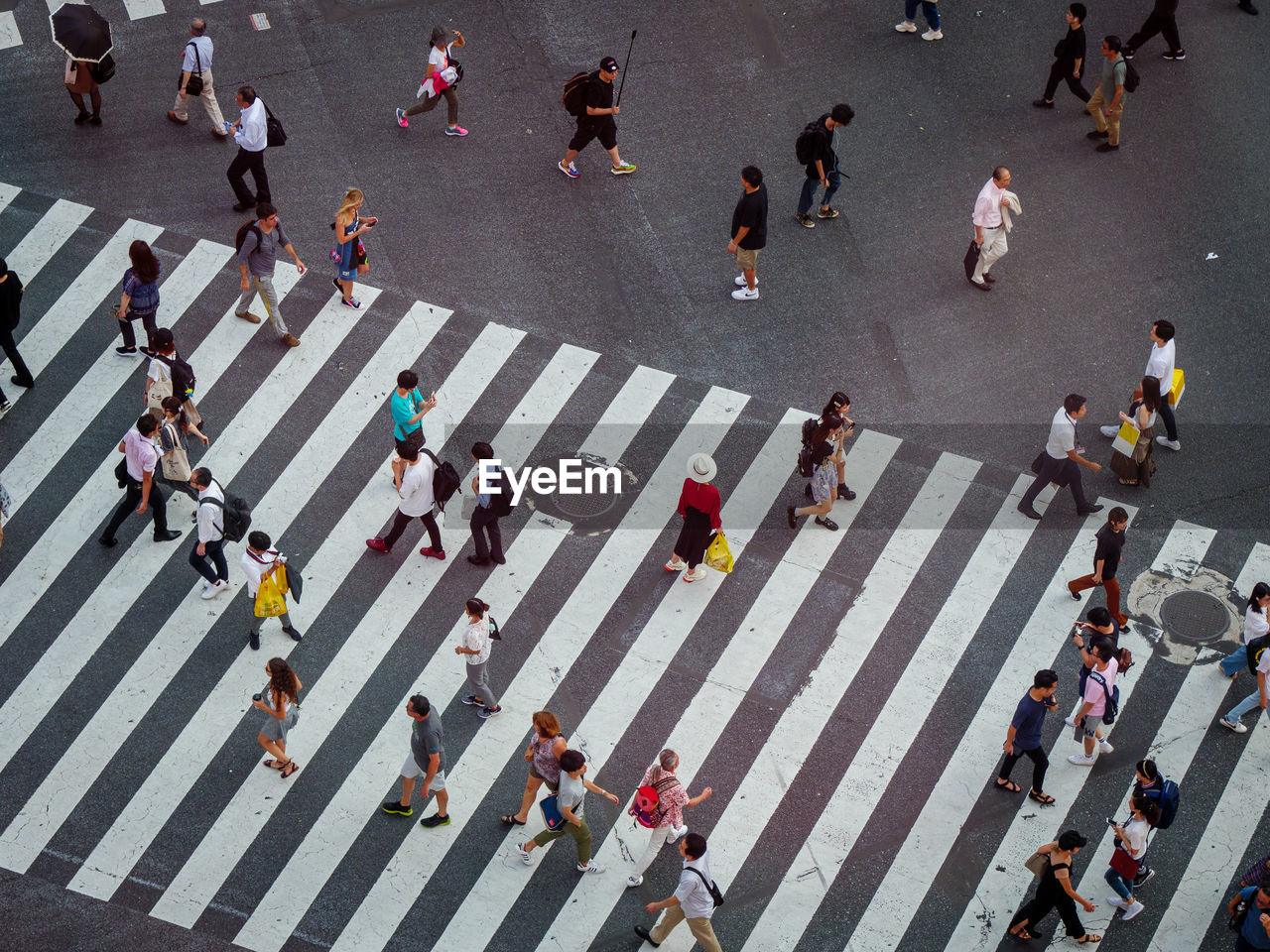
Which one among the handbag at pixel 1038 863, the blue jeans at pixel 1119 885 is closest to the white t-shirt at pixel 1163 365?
the blue jeans at pixel 1119 885

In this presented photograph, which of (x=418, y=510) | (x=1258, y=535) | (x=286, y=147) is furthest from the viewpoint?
(x=286, y=147)

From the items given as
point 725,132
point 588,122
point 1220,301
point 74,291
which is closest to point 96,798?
point 74,291

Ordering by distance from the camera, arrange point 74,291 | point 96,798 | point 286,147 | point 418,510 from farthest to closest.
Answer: point 286,147 → point 74,291 → point 418,510 → point 96,798

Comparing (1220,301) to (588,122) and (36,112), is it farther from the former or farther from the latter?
(36,112)

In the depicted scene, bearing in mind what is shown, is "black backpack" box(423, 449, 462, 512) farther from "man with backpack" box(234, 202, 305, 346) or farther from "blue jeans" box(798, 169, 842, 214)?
"blue jeans" box(798, 169, 842, 214)

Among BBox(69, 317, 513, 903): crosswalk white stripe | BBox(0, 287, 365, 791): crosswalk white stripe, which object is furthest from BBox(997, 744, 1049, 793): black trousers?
BBox(0, 287, 365, 791): crosswalk white stripe

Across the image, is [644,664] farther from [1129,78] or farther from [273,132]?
[1129,78]

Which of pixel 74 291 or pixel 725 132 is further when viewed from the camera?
pixel 725 132

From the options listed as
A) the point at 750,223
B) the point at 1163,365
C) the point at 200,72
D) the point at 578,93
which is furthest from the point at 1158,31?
the point at 200,72
